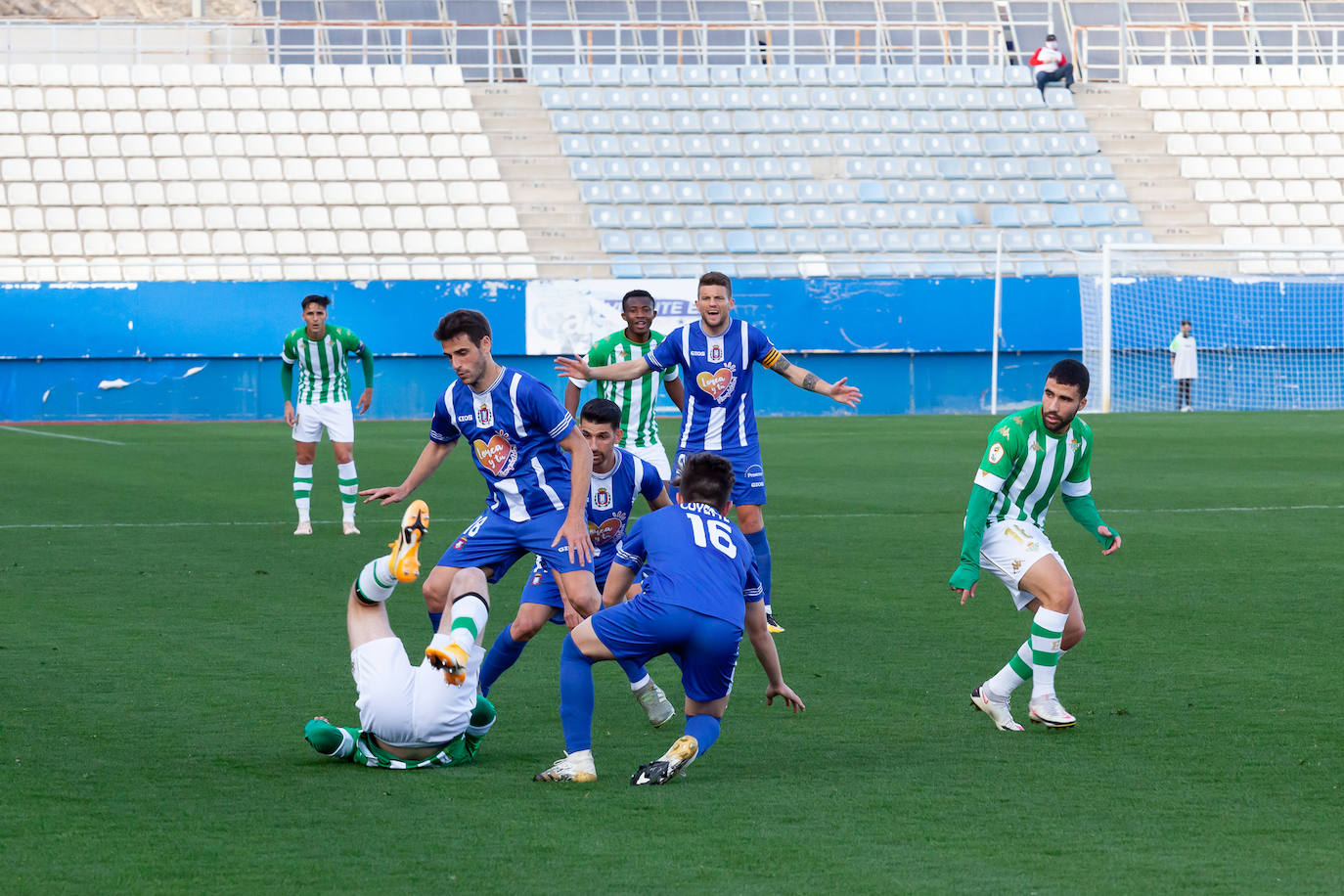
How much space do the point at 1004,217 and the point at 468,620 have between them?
91.3ft

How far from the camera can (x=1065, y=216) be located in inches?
1244

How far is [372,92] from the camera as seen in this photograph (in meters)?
31.4

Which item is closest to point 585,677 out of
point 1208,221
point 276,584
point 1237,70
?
point 276,584

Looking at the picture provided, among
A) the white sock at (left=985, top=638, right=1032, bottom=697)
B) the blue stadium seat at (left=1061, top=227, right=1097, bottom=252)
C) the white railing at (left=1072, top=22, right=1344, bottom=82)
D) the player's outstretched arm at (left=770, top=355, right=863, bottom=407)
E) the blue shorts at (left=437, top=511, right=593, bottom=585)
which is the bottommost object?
the white sock at (left=985, top=638, right=1032, bottom=697)

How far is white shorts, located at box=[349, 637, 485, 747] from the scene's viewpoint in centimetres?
506

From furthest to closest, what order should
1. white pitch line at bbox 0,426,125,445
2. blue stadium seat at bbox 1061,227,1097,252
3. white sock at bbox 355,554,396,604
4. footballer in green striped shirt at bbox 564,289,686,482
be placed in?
blue stadium seat at bbox 1061,227,1097,252 < white pitch line at bbox 0,426,125,445 < footballer in green striped shirt at bbox 564,289,686,482 < white sock at bbox 355,554,396,604

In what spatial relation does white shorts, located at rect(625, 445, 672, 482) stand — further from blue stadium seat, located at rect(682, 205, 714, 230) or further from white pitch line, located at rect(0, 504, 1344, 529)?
blue stadium seat, located at rect(682, 205, 714, 230)

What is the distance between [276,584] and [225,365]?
19.1 m

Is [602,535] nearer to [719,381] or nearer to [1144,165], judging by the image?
[719,381]

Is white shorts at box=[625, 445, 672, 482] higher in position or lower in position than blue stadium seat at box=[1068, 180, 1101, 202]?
lower

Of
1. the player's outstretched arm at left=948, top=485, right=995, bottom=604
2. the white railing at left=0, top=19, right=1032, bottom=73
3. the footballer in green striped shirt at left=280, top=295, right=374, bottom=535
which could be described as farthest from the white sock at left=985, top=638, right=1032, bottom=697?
the white railing at left=0, top=19, right=1032, bottom=73

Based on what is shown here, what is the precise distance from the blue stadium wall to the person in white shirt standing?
1.79m

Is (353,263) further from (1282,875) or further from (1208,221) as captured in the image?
(1282,875)

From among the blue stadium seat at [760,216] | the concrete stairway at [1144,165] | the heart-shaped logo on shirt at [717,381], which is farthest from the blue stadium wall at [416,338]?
the heart-shaped logo on shirt at [717,381]
